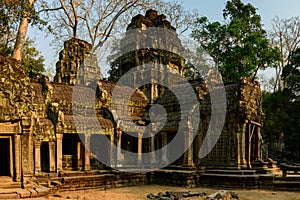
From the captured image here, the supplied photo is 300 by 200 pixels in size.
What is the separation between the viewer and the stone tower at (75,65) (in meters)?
20.4

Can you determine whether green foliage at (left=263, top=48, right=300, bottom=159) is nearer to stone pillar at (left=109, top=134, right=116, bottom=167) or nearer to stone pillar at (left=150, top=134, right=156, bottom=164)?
stone pillar at (left=150, top=134, right=156, bottom=164)

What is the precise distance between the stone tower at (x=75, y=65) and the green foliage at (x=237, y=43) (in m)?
12.7

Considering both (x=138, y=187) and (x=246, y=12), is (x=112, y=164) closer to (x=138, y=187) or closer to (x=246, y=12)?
(x=138, y=187)

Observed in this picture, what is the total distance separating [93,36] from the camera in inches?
955

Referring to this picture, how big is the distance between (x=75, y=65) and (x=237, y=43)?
15.6m

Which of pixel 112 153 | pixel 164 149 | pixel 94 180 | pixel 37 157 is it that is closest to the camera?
pixel 37 157

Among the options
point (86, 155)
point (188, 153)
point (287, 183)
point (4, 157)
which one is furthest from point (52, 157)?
point (287, 183)

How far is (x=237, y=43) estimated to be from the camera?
2959cm

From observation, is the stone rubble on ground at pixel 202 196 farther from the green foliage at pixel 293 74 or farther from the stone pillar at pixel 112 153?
the green foliage at pixel 293 74

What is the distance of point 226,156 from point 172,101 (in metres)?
4.16

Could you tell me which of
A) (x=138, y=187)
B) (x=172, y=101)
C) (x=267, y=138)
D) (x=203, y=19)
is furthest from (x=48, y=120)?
(x=267, y=138)

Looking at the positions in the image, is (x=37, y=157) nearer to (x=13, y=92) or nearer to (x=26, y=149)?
(x=26, y=149)

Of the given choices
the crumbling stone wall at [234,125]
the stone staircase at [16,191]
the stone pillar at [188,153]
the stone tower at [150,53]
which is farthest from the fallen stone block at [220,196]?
the stone tower at [150,53]

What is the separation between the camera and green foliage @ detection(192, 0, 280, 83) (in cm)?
2703
